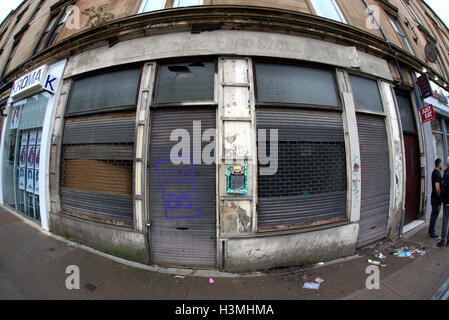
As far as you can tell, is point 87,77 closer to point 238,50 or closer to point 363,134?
point 238,50

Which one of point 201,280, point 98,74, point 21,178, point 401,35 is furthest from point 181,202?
point 401,35

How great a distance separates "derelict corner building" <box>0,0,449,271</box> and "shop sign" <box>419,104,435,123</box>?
153 centimetres

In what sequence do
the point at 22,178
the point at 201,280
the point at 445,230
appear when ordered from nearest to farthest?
the point at 201,280 → the point at 445,230 → the point at 22,178

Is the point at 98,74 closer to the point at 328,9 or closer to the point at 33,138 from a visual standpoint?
the point at 33,138

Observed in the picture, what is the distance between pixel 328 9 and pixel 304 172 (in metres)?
5.25

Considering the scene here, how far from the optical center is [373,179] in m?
4.41

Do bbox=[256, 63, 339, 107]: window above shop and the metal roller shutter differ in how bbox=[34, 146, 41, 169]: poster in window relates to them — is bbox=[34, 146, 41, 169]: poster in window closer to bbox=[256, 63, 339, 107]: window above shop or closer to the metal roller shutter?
the metal roller shutter

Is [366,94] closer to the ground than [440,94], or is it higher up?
closer to the ground

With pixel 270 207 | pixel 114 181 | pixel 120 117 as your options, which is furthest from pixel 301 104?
pixel 114 181

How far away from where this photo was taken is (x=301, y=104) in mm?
3887

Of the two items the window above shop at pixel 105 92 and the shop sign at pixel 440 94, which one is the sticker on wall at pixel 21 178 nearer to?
the window above shop at pixel 105 92

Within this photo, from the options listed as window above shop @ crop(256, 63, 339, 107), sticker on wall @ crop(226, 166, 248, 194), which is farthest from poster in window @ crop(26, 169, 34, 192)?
window above shop @ crop(256, 63, 339, 107)

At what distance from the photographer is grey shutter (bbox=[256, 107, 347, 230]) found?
11.9ft

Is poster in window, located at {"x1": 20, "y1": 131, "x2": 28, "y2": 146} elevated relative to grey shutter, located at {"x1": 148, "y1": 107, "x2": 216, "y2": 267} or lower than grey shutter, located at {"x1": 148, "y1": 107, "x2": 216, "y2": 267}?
elevated
